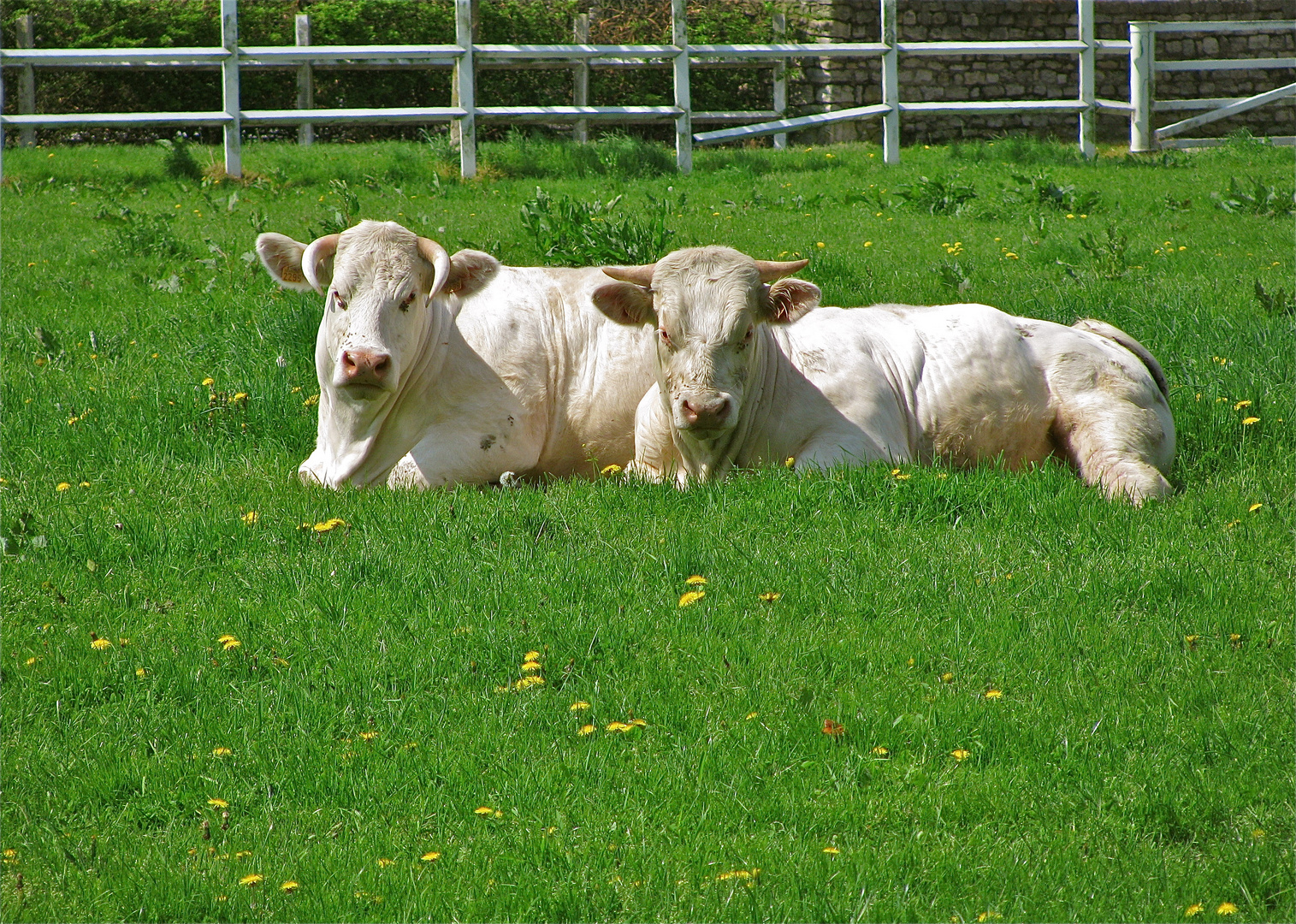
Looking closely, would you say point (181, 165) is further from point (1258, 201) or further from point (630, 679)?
point (630, 679)

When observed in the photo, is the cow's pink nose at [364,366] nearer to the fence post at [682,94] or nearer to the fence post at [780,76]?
the fence post at [682,94]

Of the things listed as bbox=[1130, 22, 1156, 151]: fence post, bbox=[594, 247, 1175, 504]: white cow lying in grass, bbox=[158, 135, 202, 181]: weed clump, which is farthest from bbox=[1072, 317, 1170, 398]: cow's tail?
bbox=[1130, 22, 1156, 151]: fence post

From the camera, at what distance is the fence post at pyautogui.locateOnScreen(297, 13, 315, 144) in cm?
2088

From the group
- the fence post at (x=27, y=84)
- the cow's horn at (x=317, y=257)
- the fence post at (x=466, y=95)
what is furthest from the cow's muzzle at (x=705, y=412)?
the fence post at (x=27, y=84)

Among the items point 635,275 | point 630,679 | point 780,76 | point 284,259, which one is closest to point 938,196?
point 635,275

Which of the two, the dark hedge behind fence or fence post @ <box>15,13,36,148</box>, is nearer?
fence post @ <box>15,13,36,148</box>

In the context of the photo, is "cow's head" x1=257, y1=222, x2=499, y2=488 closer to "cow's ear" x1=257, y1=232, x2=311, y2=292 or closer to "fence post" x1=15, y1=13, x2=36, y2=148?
"cow's ear" x1=257, y1=232, x2=311, y2=292

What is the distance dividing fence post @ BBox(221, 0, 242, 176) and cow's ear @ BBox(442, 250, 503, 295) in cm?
874

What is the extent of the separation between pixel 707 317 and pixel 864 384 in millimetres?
984

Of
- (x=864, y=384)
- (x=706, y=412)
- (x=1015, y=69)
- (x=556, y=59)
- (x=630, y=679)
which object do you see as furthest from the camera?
(x=1015, y=69)

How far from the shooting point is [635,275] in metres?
6.37

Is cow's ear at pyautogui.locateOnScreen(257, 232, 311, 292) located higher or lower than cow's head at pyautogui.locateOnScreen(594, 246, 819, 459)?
higher

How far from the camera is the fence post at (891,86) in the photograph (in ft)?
55.6

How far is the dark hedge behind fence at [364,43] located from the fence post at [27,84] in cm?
17
